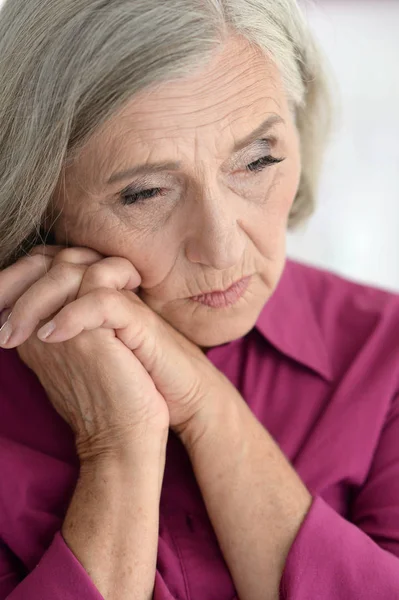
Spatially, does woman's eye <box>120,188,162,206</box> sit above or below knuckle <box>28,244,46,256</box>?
above

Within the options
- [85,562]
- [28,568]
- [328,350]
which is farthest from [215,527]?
[328,350]

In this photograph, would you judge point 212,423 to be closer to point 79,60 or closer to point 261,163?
point 261,163

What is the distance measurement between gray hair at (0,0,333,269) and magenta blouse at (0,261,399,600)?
1.52 ft

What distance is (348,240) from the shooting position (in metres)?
Result: 3.16

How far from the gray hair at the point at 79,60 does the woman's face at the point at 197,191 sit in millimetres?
33

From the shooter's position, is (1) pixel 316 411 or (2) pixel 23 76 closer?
(2) pixel 23 76

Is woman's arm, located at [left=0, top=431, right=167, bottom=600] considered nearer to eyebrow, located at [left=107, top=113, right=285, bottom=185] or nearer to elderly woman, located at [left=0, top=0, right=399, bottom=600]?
elderly woman, located at [left=0, top=0, right=399, bottom=600]

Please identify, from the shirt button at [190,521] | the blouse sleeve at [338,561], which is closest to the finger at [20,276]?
the shirt button at [190,521]

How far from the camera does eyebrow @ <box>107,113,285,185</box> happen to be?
1385 millimetres

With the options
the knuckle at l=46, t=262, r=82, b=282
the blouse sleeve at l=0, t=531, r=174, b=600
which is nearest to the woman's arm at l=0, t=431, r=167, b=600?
the blouse sleeve at l=0, t=531, r=174, b=600

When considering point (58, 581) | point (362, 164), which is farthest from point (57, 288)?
point (362, 164)

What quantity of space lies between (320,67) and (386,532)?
97 centimetres

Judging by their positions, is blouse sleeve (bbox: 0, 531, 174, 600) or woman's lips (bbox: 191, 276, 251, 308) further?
woman's lips (bbox: 191, 276, 251, 308)

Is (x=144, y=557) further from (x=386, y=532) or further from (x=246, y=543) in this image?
(x=386, y=532)
